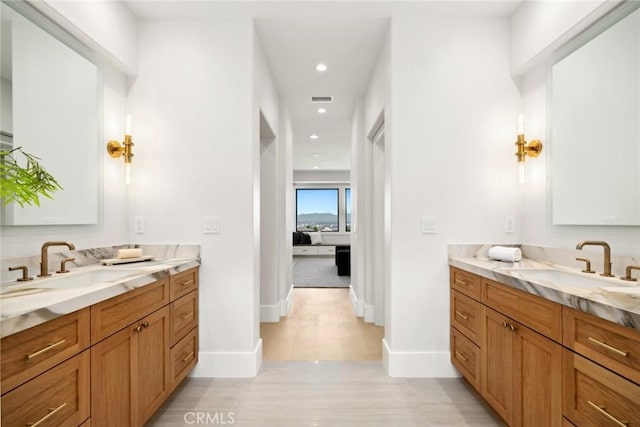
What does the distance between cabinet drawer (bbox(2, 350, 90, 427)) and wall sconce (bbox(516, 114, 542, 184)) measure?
2743mm

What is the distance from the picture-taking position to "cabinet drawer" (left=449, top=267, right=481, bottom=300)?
6.24 ft

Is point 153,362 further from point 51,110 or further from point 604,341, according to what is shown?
point 604,341

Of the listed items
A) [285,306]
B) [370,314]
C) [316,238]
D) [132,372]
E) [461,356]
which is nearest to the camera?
[132,372]

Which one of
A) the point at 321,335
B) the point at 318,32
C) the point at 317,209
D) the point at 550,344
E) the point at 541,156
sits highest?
the point at 318,32

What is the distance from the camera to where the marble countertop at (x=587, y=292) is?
96cm

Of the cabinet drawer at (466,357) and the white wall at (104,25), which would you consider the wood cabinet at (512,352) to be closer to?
the cabinet drawer at (466,357)

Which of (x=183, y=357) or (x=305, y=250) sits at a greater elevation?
(x=183, y=357)

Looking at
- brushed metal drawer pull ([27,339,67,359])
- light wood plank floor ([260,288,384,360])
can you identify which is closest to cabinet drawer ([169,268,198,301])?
brushed metal drawer pull ([27,339,67,359])

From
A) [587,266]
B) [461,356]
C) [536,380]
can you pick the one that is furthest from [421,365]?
[587,266]

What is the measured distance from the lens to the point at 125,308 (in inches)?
56.2

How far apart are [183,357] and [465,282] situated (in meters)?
1.91

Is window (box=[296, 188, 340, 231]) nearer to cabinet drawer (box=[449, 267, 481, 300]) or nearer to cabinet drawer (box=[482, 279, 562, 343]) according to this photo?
cabinet drawer (box=[449, 267, 481, 300])

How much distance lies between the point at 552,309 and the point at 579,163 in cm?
107

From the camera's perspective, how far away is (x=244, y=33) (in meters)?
2.31
